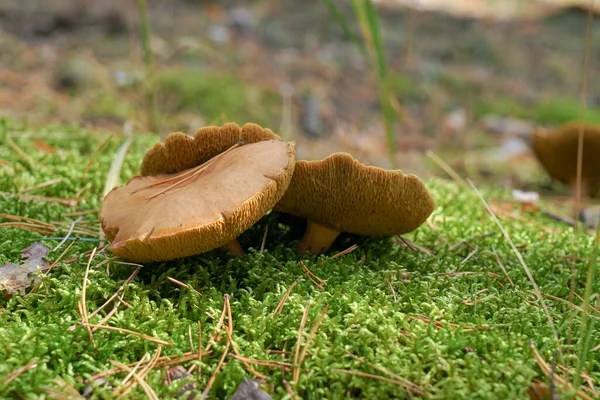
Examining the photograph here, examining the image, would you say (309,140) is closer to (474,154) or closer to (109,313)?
(474,154)

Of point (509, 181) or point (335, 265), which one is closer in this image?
Answer: point (335, 265)

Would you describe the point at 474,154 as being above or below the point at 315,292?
below

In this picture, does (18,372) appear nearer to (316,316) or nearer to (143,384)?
(143,384)

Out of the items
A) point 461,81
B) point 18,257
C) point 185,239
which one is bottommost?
point 461,81

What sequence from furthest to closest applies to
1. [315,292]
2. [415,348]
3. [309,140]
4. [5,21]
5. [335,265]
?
[5,21], [309,140], [335,265], [315,292], [415,348]

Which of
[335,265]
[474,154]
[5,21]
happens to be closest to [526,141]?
[474,154]

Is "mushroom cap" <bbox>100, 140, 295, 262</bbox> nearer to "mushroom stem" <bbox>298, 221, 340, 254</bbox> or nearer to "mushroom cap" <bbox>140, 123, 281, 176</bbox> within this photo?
"mushroom cap" <bbox>140, 123, 281, 176</bbox>

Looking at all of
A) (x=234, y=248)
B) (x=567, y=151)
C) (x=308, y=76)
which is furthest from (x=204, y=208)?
(x=308, y=76)

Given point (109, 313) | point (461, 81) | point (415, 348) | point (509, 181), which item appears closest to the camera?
point (415, 348)
